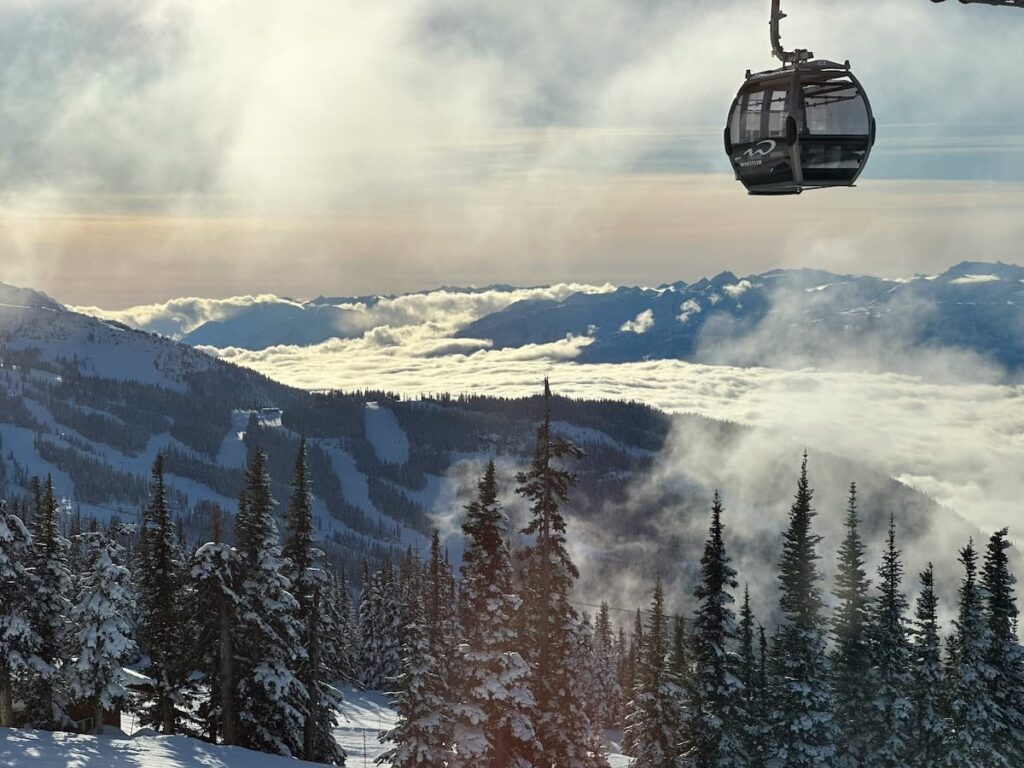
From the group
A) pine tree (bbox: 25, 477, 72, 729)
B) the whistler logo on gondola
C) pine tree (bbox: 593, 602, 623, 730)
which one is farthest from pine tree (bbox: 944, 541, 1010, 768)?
pine tree (bbox: 593, 602, 623, 730)

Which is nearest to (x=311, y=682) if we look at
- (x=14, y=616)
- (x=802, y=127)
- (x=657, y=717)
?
(x=14, y=616)

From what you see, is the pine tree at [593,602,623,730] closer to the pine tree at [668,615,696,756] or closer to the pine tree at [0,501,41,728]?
the pine tree at [668,615,696,756]

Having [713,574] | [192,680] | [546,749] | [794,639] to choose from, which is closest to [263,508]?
[192,680]

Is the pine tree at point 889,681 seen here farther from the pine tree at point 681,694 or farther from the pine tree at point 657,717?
the pine tree at point 657,717

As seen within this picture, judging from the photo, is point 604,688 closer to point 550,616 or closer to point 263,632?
point 263,632

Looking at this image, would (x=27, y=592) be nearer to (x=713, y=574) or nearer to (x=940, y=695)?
(x=713, y=574)

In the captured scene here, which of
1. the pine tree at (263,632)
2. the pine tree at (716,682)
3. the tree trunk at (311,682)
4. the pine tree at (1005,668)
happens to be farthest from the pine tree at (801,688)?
the pine tree at (263,632)
